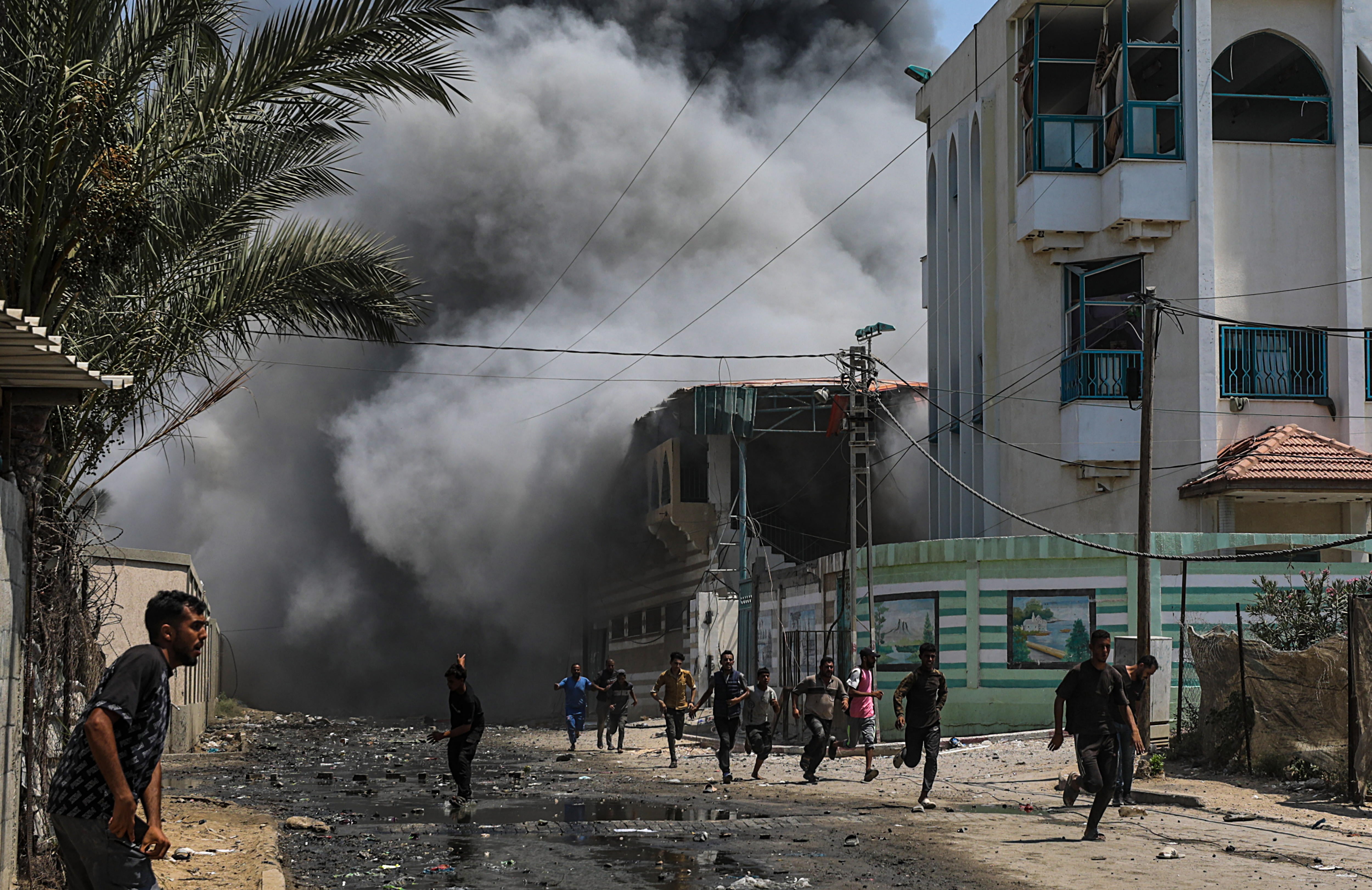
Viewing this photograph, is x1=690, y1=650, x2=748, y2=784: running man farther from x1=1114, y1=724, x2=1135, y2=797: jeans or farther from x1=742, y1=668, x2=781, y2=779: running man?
x1=1114, y1=724, x2=1135, y2=797: jeans

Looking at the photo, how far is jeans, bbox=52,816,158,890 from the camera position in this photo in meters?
4.34

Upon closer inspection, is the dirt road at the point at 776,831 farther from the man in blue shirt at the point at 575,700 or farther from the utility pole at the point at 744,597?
the utility pole at the point at 744,597

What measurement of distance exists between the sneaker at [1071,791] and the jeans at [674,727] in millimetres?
6981

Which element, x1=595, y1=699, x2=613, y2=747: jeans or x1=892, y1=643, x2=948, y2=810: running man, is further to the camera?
x1=595, y1=699, x2=613, y2=747: jeans

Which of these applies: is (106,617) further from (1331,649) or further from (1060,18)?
(1060,18)

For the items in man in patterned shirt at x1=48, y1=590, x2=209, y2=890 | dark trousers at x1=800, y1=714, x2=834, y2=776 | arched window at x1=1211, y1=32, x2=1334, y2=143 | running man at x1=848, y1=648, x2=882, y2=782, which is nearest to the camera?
man in patterned shirt at x1=48, y1=590, x2=209, y2=890

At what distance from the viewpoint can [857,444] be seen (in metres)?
21.2

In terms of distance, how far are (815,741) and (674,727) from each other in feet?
13.3

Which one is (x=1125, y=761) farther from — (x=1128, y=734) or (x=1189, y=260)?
(x=1189, y=260)

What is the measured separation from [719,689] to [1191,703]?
259 inches

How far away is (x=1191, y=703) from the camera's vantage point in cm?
1808

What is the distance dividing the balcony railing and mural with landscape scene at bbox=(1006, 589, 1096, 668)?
164 inches

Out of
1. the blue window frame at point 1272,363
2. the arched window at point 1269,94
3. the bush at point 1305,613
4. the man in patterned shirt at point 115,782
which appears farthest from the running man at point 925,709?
the arched window at point 1269,94

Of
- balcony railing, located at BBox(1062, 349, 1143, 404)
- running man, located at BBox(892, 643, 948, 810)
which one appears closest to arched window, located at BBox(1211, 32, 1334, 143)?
balcony railing, located at BBox(1062, 349, 1143, 404)
